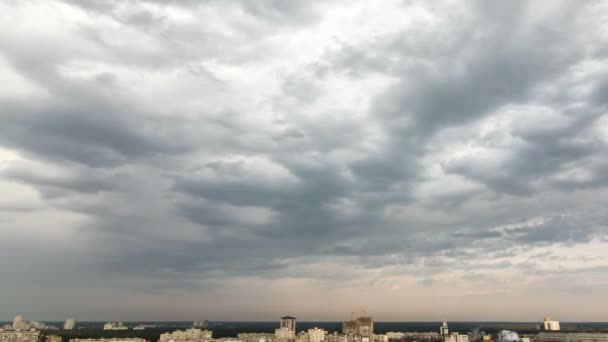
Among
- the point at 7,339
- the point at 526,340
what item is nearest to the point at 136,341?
the point at 7,339

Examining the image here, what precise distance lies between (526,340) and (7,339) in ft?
793

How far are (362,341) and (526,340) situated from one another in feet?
253

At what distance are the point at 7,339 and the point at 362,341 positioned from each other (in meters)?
165

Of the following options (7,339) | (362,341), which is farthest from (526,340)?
(7,339)

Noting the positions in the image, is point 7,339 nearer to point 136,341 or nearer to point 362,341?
point 136,341

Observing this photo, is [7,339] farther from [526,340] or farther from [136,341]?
[526,340]

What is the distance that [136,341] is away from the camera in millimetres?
199375

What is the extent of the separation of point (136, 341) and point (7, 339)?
194 ft

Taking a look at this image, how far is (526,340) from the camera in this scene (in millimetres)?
199500

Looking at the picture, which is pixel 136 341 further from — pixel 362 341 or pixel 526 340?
pixel 526 340

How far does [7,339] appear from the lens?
647 ft

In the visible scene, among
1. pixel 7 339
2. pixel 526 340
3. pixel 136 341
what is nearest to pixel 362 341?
pixel 526 340
